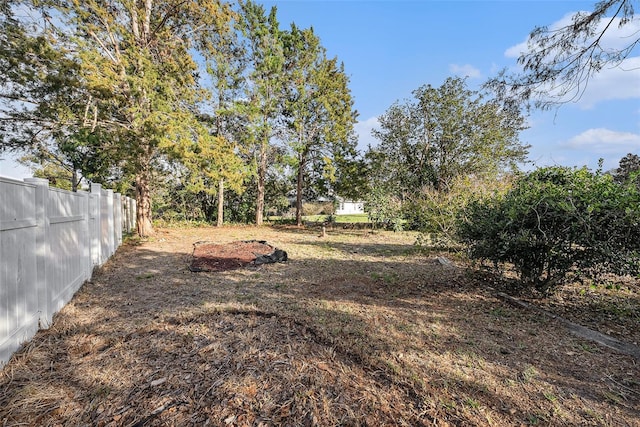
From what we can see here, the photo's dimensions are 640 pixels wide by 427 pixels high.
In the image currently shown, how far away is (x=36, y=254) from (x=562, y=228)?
541 centimetres

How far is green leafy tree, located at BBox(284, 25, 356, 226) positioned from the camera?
49.7 feet

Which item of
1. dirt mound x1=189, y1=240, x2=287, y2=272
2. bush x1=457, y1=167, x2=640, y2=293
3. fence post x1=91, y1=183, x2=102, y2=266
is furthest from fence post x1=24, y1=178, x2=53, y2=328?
bush x1=457, y1=167, x2=640, y2=293

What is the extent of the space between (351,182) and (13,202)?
1429 cm

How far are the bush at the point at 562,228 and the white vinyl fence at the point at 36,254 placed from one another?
4.88 m

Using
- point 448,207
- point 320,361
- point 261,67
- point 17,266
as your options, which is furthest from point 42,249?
point 261,67

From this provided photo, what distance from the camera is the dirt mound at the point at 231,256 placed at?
5.99m

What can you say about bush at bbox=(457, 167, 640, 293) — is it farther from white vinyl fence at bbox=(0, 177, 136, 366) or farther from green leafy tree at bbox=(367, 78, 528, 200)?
green leafy tree at bbox=(367, 78, 528, 200)

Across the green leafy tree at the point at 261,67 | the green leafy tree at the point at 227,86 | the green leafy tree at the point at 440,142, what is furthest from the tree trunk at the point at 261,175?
the green leafy tree at the point at 440,142

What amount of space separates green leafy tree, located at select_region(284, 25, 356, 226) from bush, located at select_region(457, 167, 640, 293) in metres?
11.7

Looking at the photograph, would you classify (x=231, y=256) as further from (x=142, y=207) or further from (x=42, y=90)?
(x=42, y=90)

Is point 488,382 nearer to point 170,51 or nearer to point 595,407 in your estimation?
point 595,407

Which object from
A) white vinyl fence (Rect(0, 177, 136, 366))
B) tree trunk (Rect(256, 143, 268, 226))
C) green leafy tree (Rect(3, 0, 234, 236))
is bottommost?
white vinyl fence (Rect(0, 177, 136, 366))

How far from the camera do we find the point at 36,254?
267 cm

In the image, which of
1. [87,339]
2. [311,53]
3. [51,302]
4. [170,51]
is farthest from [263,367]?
[311,53]
